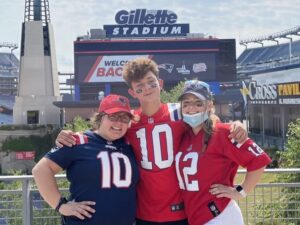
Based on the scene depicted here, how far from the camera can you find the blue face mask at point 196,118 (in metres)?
3.68

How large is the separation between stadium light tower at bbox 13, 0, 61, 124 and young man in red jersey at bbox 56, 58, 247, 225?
57.8 metres

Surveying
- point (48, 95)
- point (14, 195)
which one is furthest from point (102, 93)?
point (14, 195)

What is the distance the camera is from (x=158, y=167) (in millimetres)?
3779

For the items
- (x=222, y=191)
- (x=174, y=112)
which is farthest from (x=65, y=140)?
(x=222, y=191)

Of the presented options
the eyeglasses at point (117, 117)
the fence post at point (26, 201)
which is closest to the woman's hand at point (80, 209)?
the eyeglasses at point (117, 117)

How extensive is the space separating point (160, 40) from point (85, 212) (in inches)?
2720

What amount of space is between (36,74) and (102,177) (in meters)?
58.6

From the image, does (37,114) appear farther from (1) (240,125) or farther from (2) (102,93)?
(1) (240,125)

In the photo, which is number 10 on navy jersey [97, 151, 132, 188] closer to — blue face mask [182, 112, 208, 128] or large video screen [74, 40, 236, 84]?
blue face mask [182, 112, 208, 128]

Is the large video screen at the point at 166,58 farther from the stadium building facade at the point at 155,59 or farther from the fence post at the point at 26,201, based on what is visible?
the fence post at the point at 26,201

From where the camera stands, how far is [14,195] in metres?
5.21

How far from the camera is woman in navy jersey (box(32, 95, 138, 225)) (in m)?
3.62

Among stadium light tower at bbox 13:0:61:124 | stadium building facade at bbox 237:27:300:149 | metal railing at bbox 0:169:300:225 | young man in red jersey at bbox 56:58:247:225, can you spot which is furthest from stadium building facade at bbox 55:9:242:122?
young man in red jersey at bbox 56:58:247:225

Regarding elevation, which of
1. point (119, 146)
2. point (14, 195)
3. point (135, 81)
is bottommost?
point (14, 195)
